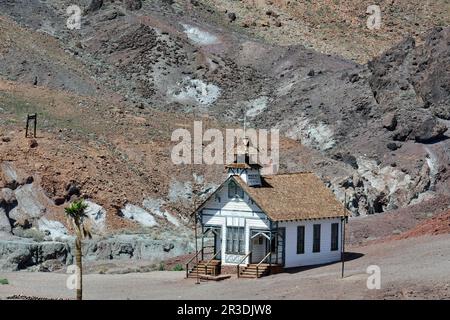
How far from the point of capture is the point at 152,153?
270 ft

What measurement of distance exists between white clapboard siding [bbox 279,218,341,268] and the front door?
1.21 metres

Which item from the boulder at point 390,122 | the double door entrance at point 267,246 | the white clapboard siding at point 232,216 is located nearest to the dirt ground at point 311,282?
the double door entrance at point 267,246

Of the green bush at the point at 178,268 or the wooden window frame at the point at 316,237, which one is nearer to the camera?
the wooden window frame at the point at 316,237

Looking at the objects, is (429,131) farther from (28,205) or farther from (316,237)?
(316,237)

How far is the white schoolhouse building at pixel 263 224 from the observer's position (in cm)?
5631

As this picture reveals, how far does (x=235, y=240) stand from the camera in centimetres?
5712

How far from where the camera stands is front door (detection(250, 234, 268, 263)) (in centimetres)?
5741

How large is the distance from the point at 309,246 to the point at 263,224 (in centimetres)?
307

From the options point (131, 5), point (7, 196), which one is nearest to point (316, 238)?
point (7, 196)

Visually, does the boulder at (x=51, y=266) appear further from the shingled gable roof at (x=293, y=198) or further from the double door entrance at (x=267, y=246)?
the double door entrance at (x=267, y=246)

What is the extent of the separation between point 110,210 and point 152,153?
34.9 ft

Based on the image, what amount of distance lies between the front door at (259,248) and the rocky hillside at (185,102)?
10.3 metres

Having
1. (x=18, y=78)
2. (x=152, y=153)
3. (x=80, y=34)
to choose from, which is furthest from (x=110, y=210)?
(x=80, y=34)
